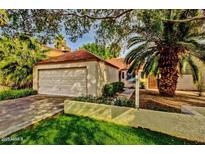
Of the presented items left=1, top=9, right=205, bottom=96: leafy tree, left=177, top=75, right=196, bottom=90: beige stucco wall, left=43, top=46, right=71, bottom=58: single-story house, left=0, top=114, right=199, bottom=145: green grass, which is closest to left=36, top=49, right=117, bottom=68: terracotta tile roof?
left=43, top=46, right=71, bottom=58: single-story house

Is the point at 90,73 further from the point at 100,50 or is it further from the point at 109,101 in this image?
the point at 109,101

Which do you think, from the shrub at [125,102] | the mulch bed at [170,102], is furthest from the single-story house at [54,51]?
the mulch bed at [170,102]

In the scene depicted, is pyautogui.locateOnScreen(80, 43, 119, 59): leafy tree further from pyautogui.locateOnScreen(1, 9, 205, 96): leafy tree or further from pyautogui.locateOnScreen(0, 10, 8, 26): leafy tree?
pyautogui.locateOnScreen(0, 10, 8, 26): leafy tree

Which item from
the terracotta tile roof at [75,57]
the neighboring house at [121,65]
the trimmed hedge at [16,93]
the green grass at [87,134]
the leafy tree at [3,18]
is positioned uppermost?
the leafy tree at [3,18]

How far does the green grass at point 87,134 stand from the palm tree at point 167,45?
220cm

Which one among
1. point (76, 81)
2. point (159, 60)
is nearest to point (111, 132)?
point (76, 81)

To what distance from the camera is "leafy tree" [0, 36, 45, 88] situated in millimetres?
6109

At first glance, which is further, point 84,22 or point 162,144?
point 84,22

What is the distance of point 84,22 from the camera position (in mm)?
→ 6133

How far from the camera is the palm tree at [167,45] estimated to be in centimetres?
546

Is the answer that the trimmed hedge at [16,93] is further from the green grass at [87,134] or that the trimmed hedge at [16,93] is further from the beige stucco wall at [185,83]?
the beige stucco wall at [185,83]
